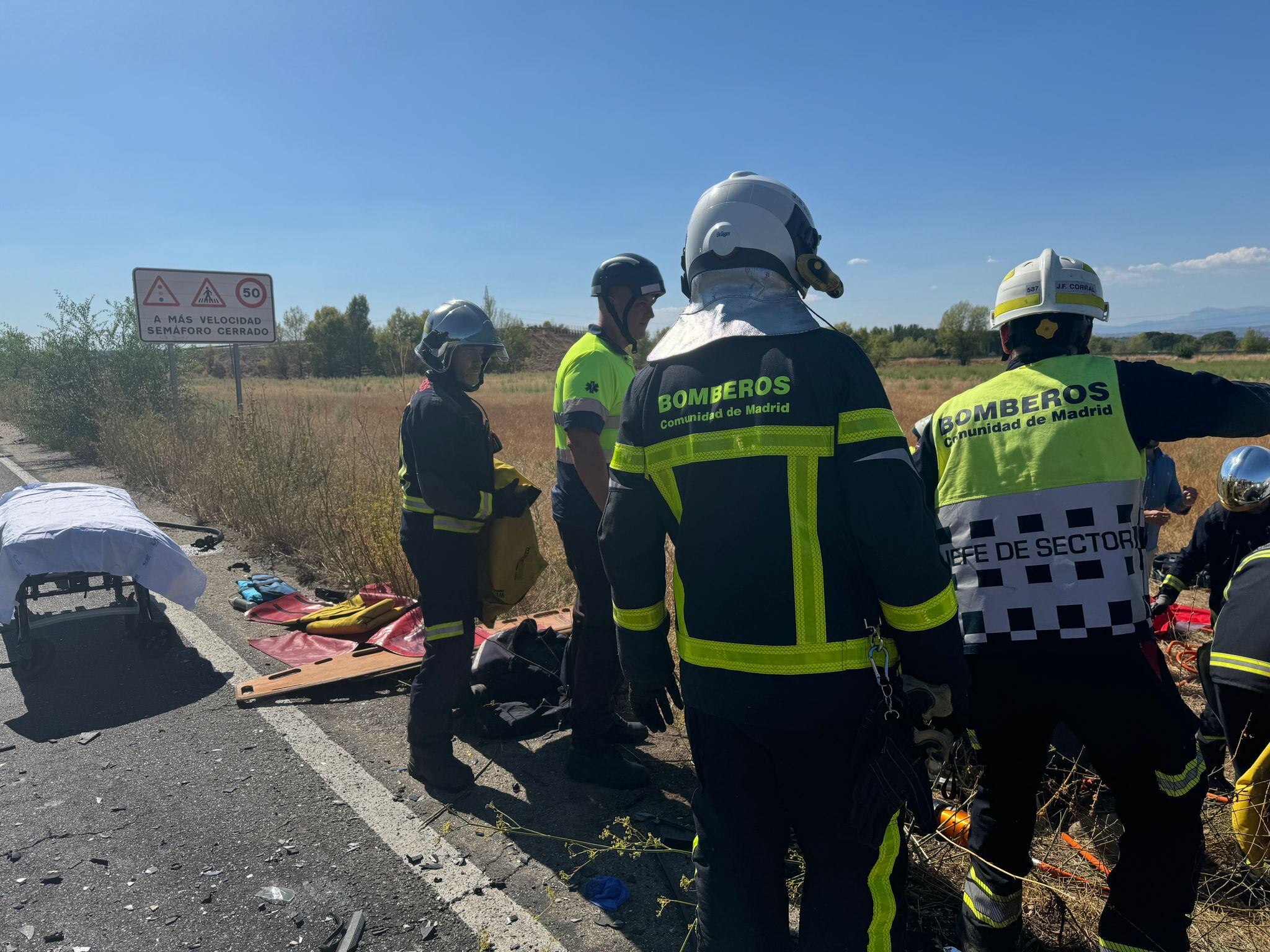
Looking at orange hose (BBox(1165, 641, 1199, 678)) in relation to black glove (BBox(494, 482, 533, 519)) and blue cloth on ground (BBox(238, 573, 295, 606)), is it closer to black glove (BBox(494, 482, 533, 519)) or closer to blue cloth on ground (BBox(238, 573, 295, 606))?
black glove (BBox(494, 482, 533, 519))

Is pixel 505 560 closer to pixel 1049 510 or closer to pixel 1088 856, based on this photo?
pixel 1049 510

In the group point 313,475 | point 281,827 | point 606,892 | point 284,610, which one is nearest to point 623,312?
point 606,892

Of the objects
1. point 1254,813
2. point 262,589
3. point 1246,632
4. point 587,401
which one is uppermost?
point 587,401

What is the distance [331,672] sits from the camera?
4.93 meters

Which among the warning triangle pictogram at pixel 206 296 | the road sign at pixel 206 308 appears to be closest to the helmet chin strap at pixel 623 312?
the road sign at pixel 206 308

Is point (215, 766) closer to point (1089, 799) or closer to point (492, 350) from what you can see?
point (492, 350)

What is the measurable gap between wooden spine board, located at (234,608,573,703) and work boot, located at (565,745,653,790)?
33.4 inches

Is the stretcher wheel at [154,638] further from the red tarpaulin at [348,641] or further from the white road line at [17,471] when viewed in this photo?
the white road line at [17,471]

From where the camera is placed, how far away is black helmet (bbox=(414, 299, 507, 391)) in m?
3.93

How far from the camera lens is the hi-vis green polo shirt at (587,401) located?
3697 millimetres

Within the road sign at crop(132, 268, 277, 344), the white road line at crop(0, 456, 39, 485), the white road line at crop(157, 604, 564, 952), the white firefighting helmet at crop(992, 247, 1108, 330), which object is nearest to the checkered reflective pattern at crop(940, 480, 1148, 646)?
the white firefighting helmet at crop(992, 247, 1108, 330)

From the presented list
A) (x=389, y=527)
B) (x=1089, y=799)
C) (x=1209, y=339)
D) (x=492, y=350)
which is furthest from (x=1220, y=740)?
(x=1209, y=339)

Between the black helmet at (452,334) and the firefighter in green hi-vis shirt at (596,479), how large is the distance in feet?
1.36

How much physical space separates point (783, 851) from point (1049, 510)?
48.4 inches
